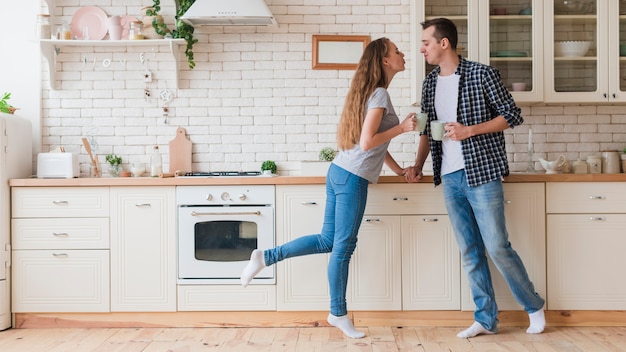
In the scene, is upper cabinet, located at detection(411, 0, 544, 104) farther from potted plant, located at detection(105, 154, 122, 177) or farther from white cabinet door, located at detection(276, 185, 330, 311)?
potted plant, located at detection(105, 154, 122, 177)

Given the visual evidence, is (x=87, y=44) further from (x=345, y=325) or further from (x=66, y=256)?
(x=345, y=325)

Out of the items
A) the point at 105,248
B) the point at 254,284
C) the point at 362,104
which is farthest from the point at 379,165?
the point at 105,248

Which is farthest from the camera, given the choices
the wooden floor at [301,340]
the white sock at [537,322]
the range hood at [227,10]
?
the range hood at [227,10]

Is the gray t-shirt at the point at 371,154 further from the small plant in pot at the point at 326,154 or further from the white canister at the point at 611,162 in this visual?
the white canister at the point at 611,162

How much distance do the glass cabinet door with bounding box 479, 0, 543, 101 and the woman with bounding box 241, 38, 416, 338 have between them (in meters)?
0.90

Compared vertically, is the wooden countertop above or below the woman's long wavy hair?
below

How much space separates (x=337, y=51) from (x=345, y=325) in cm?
179

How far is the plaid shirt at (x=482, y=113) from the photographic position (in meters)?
3.23

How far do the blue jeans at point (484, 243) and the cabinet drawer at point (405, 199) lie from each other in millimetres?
135

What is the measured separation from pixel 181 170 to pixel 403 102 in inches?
58.9

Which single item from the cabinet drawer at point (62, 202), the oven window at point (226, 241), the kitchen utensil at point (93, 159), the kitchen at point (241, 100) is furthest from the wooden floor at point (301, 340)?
the kitchen at point (241, 100)

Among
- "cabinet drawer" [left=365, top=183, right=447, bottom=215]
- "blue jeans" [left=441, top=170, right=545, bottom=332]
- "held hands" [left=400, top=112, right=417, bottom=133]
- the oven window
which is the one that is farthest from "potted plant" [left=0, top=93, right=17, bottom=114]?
"blue jeans" [left=441, top=170, right=545, bottom=332]

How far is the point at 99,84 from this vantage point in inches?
165

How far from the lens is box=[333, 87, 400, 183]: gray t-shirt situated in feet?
10.4
